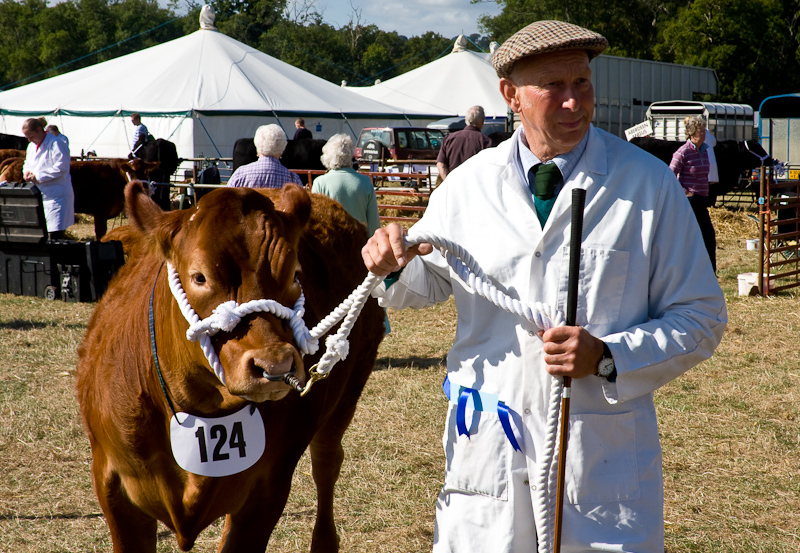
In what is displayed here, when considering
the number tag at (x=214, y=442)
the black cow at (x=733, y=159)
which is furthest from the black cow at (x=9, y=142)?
the number tag at (x=214, y=442)

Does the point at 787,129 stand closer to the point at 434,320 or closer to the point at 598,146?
the point at 434,320

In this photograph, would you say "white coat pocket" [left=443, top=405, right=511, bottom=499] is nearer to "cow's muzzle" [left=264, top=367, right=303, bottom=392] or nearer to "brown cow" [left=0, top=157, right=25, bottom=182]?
"cow's muzzle" [left=264, top=367, right=303, bottom=392]

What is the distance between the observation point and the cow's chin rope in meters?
1.93

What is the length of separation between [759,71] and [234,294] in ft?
144

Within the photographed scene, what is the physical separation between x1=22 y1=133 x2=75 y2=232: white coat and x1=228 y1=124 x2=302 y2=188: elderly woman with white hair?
16.0 feet

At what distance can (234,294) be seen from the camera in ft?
7.23

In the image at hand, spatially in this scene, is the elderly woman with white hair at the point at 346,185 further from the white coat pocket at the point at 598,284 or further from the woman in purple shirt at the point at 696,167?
the woman in purple shirt at the point at 696,167

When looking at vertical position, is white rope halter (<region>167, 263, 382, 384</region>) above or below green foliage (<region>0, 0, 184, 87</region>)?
below

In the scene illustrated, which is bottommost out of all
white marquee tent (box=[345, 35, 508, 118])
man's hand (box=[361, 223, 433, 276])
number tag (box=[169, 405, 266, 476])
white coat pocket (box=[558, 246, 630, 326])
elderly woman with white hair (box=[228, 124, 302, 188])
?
number tag (box=[169, 405, 266, 476])

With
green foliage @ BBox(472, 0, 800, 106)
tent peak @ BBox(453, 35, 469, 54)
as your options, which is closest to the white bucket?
tent peak @ BBox(453, 35, 469, 54)

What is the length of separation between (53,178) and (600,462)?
10077 millimetres

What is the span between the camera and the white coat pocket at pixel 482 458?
2035mm

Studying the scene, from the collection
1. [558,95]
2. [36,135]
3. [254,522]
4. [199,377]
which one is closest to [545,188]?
[558,95]

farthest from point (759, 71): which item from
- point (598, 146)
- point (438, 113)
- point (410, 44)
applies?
point (410, 44)
